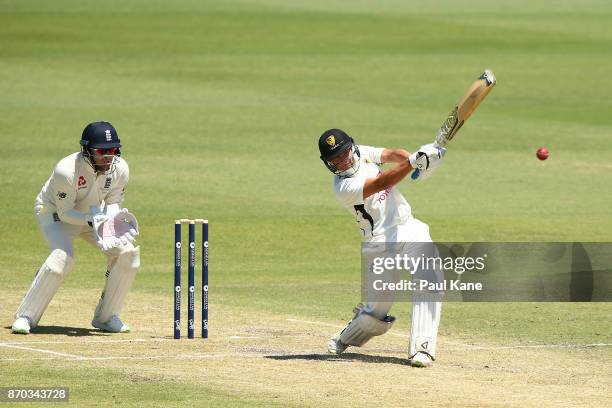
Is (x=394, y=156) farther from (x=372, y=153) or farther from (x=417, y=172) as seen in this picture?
(x=417, y=172)

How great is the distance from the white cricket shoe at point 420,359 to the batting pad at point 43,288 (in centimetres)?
314

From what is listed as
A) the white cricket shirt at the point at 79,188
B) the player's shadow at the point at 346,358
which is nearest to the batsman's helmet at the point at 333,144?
the player's shadow at the point at 346,358

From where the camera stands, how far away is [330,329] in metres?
12.1

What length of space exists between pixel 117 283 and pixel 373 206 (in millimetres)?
2498

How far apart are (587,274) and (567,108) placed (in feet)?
46.0

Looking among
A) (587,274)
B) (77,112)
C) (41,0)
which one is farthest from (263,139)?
(41,0)

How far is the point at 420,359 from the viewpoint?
10.2m

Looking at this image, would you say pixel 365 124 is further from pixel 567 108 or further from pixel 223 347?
pixel 223 347

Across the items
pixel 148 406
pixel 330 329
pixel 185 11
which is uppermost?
pixel 185 11

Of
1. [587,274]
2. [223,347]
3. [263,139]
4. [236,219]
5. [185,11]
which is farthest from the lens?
[185,11]

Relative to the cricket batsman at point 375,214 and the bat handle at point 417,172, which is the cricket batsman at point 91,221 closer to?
the cricket batsman at point 375,214

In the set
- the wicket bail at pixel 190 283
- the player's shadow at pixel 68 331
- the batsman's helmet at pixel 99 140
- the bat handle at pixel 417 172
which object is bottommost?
the player's shadow at pixel 68 331

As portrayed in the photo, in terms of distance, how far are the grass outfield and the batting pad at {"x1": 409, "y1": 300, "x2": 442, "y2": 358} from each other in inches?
7.9

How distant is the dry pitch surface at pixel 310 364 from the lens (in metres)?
9.19
